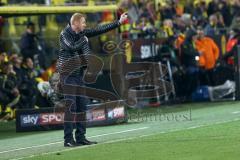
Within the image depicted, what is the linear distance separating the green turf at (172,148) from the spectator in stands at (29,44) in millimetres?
8037

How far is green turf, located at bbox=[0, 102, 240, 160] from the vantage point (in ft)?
42.7

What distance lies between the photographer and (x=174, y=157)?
11836mm

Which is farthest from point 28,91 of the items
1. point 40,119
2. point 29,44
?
point 40,119

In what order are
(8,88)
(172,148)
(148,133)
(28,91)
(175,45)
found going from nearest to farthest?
1. (172,148)
2. (148,133)
3. (8,88)
4. (28,91)
5. (175,45)

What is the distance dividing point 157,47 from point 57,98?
540cm

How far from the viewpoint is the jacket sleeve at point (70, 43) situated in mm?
14055

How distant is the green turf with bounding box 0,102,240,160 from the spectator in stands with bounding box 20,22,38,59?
3.20 meters

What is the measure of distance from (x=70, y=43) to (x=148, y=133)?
255 cm

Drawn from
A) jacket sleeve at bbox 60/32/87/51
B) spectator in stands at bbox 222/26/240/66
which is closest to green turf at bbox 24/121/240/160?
jacket sleeve at bbox 60/32/87/51

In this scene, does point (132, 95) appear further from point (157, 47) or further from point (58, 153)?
point (58, 153)

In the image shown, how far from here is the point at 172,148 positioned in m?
13.0

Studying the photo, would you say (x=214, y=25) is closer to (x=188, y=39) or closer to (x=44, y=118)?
(x=188, y=39)

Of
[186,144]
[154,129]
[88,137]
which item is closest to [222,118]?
[154,129]

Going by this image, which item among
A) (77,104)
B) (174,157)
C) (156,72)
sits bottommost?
(174,157)
